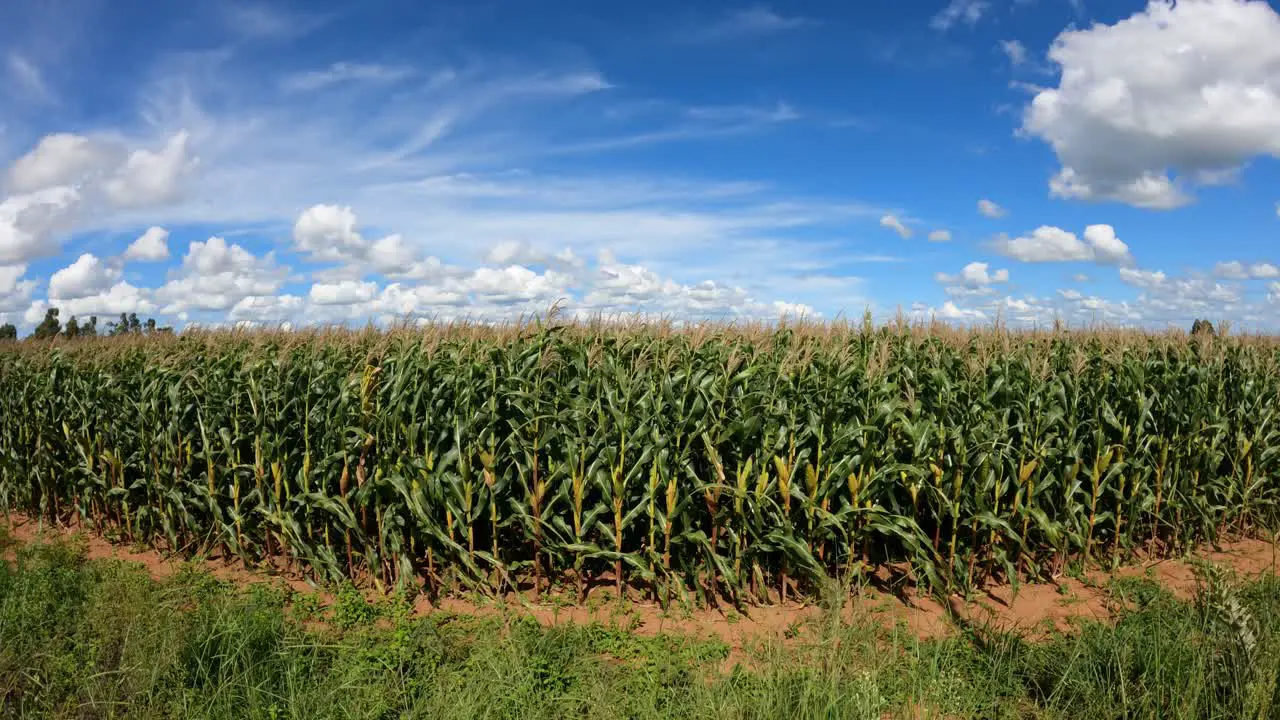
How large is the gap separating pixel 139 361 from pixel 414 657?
20.5 ft

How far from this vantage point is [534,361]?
6102 millimetres

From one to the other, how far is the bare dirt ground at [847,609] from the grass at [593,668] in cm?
26

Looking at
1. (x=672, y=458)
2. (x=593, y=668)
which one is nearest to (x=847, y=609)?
(x=672, y=458)

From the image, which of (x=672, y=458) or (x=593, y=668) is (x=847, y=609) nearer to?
(x=672, y=458)

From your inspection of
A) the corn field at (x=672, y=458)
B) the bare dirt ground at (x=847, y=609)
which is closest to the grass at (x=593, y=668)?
the bare dirt ground at (x=847, y=609)

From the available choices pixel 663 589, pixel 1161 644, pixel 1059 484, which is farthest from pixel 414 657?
pixel 1059 484

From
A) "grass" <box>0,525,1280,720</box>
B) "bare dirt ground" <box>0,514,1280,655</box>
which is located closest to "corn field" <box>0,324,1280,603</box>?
"bare dirt ground" <box>0,514,1280,655</box>

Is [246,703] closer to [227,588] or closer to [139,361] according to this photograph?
[227,588]

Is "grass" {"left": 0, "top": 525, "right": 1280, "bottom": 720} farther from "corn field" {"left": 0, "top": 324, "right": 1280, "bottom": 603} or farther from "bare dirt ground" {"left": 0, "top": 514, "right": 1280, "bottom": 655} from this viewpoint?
"corn field" {"left": 0, "top": 324, "right": 1280, "bottom": 603}

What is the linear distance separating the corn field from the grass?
31.6 inches

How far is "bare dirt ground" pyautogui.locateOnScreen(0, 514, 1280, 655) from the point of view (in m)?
5.47

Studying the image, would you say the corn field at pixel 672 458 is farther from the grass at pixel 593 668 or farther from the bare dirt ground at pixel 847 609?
the grass at pixel 593 668

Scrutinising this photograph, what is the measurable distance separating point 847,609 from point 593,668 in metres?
1.79

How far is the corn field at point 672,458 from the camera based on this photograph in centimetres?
575
